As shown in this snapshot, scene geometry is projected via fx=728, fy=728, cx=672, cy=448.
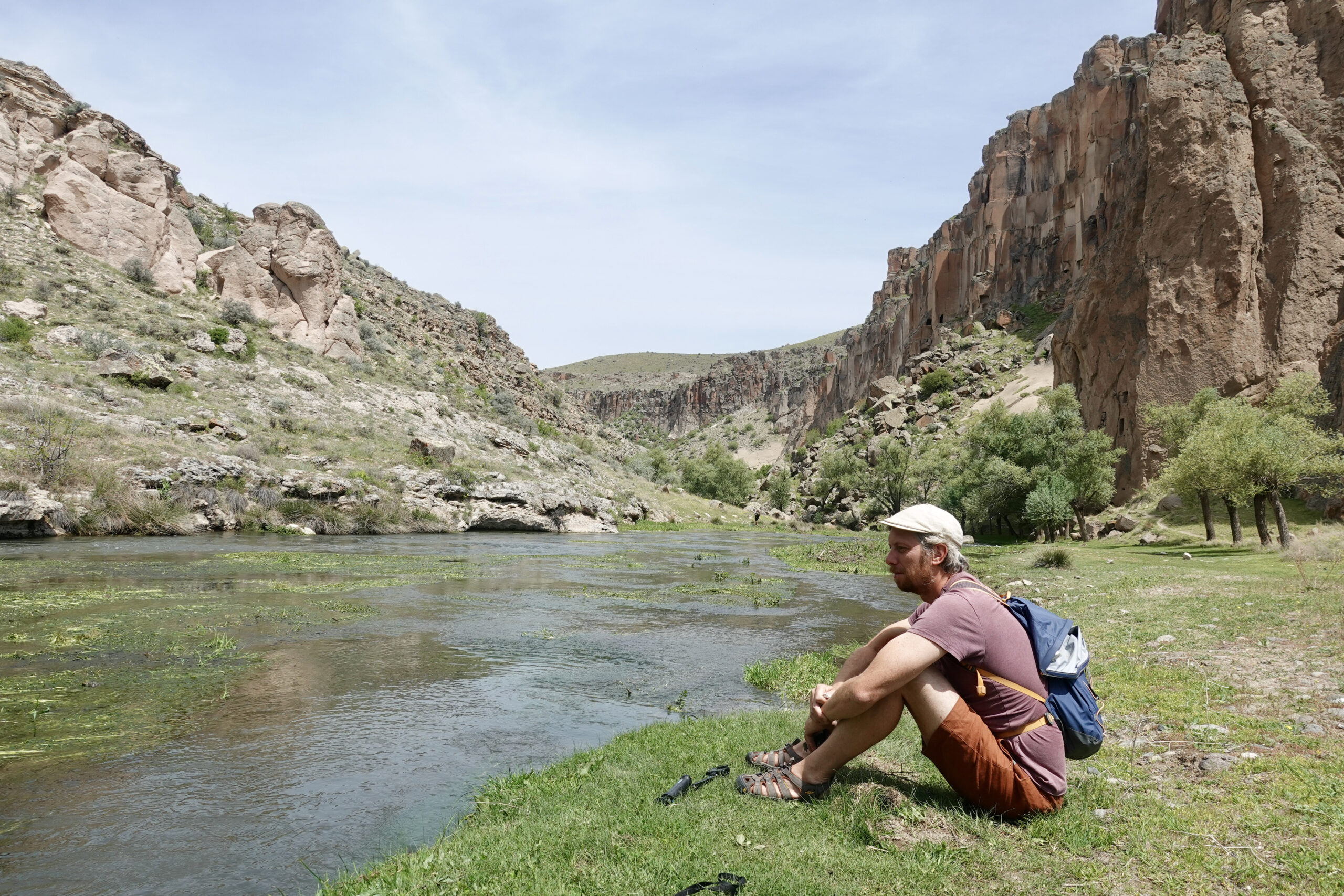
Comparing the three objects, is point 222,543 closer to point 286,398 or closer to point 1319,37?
Answer: point 286,398

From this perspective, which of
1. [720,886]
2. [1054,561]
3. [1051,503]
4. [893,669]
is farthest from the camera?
[1051,503]

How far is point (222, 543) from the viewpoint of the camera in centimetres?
2397

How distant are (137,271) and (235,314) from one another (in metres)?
5.59

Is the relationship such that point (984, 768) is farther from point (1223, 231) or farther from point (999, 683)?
point (1223, 231)

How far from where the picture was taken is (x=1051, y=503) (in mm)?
36812

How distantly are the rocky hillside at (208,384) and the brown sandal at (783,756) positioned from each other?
83.2ft

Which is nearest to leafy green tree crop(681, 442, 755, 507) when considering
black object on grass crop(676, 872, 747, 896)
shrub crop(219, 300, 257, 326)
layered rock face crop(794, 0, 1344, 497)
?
layered rock face crop(794, 0, 1344, 497)

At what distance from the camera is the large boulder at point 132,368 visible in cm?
3216

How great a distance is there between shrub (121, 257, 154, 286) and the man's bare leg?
52360 millimetres

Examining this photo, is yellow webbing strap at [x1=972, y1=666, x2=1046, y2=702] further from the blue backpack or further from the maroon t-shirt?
the blue backpack

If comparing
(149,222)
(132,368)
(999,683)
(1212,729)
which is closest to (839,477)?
(132,368)

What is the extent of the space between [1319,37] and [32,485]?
6219 centimetres

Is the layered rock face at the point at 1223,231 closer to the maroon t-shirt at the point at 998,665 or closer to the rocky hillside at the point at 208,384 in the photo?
the rocky hillside at the point at 208,384

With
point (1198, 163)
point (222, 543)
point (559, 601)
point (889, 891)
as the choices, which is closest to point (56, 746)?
point (889, 891)
